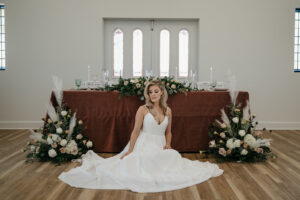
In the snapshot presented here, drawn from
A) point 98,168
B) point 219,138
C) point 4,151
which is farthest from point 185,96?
point 4,151

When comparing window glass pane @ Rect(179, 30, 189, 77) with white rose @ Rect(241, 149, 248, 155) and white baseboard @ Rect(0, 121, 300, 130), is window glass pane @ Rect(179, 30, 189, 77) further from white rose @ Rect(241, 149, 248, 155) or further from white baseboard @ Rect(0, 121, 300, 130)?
white rose @ Rect(241, 149, 248, 155)

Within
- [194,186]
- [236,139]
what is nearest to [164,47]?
[236,139]

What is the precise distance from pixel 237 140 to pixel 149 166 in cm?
152

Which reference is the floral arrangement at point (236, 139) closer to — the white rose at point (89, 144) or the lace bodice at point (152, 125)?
the lace bodice at point (152, 125)

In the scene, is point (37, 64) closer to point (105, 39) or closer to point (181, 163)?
point (105, 39)

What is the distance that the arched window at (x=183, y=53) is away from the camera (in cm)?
738

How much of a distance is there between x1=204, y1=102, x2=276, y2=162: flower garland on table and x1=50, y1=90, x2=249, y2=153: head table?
0.20 m

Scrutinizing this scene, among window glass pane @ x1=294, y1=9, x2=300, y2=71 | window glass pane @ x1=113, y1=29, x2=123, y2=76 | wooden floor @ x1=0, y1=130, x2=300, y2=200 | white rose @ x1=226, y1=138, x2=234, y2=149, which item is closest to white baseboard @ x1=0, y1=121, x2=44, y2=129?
window glass pane @ x1=113, y1=29, x2=123, y2=76

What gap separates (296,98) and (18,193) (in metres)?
6.50

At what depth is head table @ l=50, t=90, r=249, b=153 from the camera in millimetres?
4582

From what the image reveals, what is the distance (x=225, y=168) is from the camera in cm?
396

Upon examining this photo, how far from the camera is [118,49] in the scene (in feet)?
24.2

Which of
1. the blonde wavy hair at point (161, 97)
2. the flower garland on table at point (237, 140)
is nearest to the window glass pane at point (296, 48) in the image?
the flower garland on table at point (237, 140)

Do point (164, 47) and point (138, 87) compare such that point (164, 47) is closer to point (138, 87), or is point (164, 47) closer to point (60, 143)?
point (138, 87)
